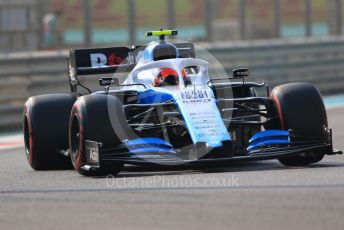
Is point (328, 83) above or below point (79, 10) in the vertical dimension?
below

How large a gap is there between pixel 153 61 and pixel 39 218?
385 centimetres

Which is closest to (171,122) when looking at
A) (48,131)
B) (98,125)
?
(98,125)

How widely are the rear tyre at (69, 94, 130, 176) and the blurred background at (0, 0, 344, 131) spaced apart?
8.02 meters

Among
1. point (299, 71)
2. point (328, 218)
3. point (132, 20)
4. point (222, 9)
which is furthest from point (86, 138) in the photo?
point (222, 9)

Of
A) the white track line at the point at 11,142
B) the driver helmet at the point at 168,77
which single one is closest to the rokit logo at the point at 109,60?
the driver helmet at the point at 168,77

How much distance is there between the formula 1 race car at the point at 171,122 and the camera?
9609 mm

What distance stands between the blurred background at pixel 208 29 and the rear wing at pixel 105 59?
5.73 m

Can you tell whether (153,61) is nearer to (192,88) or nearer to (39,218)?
(192,88)

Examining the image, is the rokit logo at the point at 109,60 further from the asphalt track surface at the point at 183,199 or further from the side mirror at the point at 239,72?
the asphalt track surface at the point at 183,199

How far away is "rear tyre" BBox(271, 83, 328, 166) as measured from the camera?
10.0 meters

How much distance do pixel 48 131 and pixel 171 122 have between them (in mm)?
1729

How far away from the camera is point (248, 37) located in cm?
2256

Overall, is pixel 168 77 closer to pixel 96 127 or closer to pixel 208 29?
pixel 96 127

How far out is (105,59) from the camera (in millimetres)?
12195
